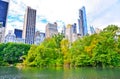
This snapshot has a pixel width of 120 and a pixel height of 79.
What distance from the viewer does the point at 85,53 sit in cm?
4875

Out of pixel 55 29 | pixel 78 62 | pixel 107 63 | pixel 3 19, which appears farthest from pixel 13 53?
pixel 55 29

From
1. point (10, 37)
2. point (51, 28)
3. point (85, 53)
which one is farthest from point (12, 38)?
point (85, 53)

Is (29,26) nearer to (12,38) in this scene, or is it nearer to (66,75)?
(12,38)

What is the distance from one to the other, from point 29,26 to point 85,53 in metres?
139

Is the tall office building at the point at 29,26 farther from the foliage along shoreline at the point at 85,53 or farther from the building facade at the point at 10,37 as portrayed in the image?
the foliage along shoreline at the point at 85,53

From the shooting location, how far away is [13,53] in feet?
234

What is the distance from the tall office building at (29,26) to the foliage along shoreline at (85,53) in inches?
4844

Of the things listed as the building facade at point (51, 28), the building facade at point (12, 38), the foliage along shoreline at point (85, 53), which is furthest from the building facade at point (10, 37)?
the foliage along shoreline at point (85, 53)

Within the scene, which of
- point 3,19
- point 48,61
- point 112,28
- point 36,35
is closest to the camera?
point 112,28

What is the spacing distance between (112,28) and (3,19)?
86.2 metres

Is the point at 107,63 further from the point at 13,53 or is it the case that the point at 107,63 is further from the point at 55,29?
the point at 55,29

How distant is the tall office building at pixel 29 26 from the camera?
180m

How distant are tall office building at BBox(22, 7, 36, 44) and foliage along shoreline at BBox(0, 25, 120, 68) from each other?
123042 mm

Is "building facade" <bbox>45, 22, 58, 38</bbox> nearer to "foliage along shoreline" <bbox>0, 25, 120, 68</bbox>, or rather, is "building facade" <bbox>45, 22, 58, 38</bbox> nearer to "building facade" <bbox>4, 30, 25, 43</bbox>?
"building facade" <bbox>4, 30, 25, 43</bbox>
